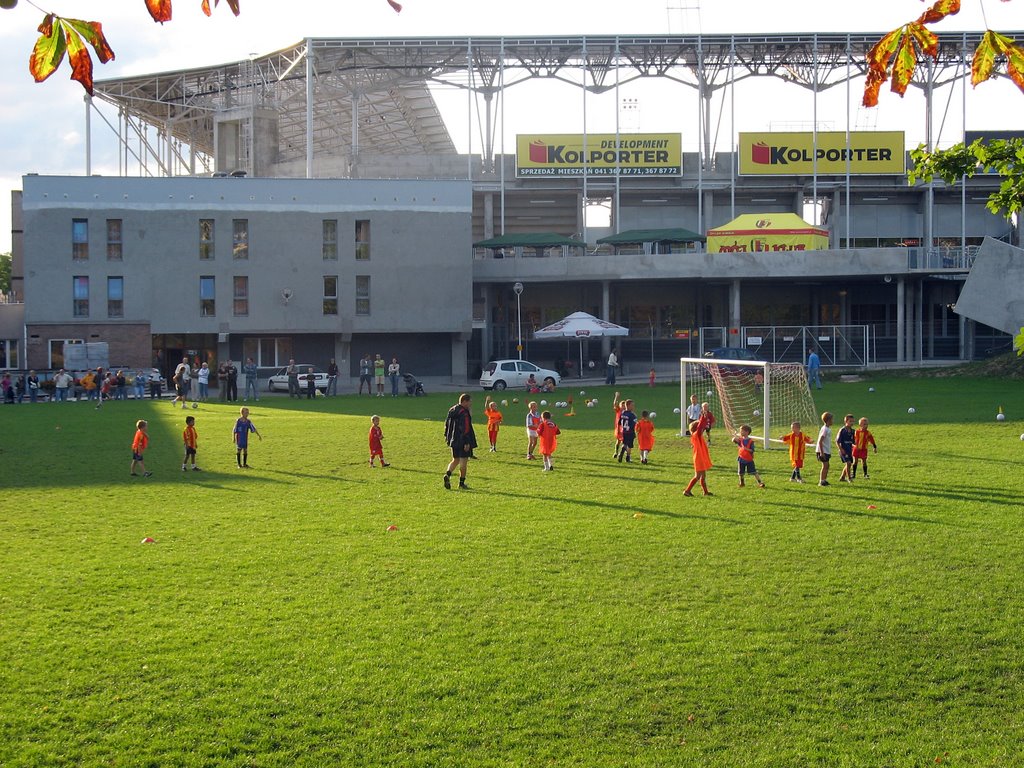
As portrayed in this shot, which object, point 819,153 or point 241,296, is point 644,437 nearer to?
point 241,296

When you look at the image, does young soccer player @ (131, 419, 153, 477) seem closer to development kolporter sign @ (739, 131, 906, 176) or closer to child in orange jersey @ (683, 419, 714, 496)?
child in orange jersey @ (683, 419, 714, 496)

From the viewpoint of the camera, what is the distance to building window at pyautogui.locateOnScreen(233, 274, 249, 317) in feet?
168

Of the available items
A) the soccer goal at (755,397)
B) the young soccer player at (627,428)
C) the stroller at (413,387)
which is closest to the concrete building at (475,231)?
the stroller at (413,387)

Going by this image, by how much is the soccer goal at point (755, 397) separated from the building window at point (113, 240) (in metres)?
29.8

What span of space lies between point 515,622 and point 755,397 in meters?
23.7

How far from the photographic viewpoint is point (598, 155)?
60.1 m

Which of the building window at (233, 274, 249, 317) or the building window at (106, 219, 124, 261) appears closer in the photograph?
the building window at (106, 219, 124, 261)

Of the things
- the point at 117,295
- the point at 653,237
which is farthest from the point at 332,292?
the point at 653,237

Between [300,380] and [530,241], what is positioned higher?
[530,241]

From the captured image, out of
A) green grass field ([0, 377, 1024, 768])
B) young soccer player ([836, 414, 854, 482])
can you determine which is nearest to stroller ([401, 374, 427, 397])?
green grass field ([0, 377, 1024, 768])

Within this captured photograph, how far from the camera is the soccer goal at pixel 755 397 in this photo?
1133 inches

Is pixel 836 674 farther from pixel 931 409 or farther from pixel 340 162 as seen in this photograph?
pixel 340 162

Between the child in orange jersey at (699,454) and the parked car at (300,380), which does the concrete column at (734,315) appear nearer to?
the parked car at (300,380)

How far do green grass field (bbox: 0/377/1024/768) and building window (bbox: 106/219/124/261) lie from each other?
106ft
